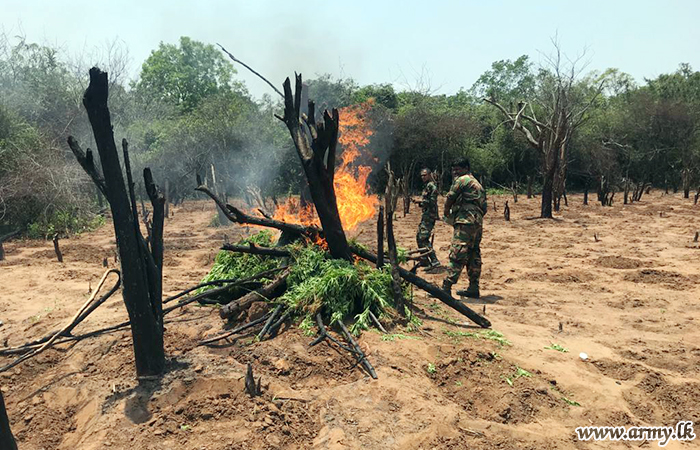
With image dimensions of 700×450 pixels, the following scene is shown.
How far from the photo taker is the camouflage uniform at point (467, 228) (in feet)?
22.1

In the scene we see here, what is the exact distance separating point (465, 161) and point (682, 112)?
23971mm

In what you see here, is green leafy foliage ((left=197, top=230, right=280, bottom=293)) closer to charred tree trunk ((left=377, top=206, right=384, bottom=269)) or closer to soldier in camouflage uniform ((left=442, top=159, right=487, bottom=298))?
charred tree trunk ((left=377, top=206, right=384, bottom=269))

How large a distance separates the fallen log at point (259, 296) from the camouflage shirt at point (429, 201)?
4.02m

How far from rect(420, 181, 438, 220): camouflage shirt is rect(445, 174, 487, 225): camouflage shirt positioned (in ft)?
5.78

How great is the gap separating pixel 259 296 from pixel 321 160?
66.2 inches

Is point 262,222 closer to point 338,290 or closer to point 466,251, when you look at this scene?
point 338,290

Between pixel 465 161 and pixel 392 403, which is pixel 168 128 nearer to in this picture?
pixel 465 161

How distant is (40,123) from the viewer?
19359mm

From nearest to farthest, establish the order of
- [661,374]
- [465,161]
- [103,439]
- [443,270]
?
[103,439]
[661,374]
[465,161]
[443,270]

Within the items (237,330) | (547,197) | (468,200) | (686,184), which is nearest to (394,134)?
(547,197)

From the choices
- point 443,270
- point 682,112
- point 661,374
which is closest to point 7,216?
point 443,270

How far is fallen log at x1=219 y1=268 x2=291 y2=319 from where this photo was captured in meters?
4.82

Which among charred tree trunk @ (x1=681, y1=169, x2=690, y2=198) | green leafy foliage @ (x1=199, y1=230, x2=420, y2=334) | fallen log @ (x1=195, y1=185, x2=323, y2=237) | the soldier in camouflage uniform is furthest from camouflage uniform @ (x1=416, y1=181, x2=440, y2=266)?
charred tree trunk @ (x1=681, y1=169, x2=690, y2=198)

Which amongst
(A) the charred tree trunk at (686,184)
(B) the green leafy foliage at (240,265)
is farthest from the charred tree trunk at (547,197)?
(B) the green leafy foliage at (240,265)
